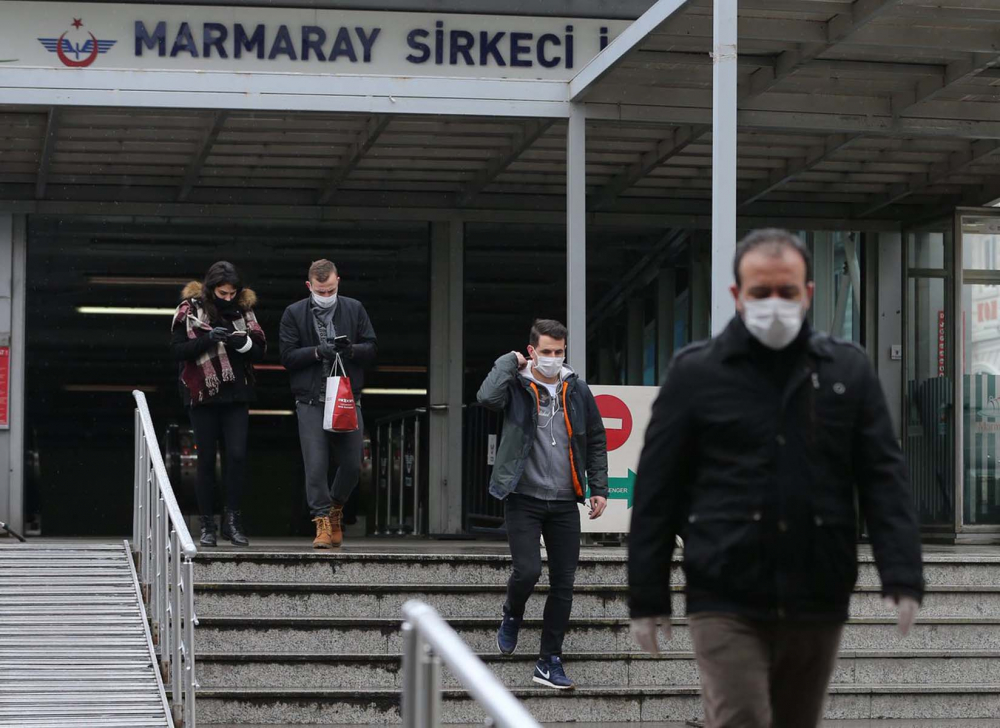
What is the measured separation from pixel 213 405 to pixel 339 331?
0.84 meters

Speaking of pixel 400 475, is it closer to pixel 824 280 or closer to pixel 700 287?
pixel 700 287

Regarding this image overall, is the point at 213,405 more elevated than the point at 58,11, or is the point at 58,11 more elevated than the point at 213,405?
the point at 58,11

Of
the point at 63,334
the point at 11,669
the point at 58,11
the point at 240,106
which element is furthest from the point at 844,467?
the point at 63,334

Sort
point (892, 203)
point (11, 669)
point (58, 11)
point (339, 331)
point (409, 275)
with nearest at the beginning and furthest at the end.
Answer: point (11, 669), point (339, 331), point (58, 11), point (892, 203), point (409, 275)

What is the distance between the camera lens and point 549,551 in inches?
306

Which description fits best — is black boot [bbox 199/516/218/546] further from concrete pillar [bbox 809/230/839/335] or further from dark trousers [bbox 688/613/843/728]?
concrete pillar [bbox 809/230/839/335]

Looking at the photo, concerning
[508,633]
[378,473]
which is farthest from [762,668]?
[378,473]

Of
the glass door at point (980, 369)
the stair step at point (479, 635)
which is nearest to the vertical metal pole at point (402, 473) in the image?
the glass door at point (980, 369)

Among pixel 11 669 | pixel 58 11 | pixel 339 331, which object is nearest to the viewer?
pixel 11 669

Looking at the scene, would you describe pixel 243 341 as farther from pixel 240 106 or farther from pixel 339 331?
pixel 240 106

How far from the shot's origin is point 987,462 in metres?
13.2

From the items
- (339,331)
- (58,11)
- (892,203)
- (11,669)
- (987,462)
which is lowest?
(11,669)

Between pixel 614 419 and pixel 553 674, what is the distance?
8.50ft

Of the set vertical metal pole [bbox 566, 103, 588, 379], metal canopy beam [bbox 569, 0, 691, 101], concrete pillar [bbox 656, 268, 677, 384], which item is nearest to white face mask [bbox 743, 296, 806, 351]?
metal canopy beam [bbox 569, 0, 691, 101]
